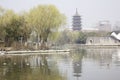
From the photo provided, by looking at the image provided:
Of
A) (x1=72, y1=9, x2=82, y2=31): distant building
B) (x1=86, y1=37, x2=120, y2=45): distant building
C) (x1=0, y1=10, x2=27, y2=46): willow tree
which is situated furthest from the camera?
(x1=72, y1=9, x2=82, y2=31): distant building

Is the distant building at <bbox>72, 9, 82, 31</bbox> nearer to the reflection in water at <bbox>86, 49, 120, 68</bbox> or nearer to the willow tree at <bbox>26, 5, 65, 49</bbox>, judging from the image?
the willow tree at <bbox>26, 5, 65, 49</bbox>

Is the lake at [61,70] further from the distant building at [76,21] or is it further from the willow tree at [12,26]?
the distant building at [76,21]

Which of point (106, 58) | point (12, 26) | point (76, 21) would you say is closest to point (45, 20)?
point (12, 26)

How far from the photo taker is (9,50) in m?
38.2

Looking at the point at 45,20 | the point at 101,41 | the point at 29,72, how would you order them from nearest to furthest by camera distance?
1. the point at 29,72
2. the point at 45,20
3. the point at 101,41

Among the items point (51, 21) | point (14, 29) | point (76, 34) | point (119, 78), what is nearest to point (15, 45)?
point (14, 29)

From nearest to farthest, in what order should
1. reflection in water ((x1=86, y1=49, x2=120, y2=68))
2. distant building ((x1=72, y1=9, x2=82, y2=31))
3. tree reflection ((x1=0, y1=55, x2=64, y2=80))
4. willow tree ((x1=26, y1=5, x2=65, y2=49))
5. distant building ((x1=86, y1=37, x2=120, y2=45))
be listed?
tree reflection ((x1=0, y1=55, x2=64, y2=80))
reflection in water ((x1=86, y1=49, x2=120, y2=68))
willow tree ((x1=26, y1=5, x2=65, y2=49))
distant building ((x1=86, y1=37, x2=120, y2=45))
distant building ((x1=72, y1=9, x2=82, y2=31))

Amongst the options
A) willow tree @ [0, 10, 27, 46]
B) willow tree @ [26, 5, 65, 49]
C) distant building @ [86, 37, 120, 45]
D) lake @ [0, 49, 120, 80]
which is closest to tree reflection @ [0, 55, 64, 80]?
lake @ [0, 49, 120, 80]

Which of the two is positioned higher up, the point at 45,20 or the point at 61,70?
the point at 45,20

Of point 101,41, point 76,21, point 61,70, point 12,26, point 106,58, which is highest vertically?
point 76,21

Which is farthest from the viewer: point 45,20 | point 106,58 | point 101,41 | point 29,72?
point 101,41

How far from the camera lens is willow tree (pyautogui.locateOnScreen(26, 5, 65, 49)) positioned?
4056 cm

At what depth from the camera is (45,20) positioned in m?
40.6

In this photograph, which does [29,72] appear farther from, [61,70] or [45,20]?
[45,20]
